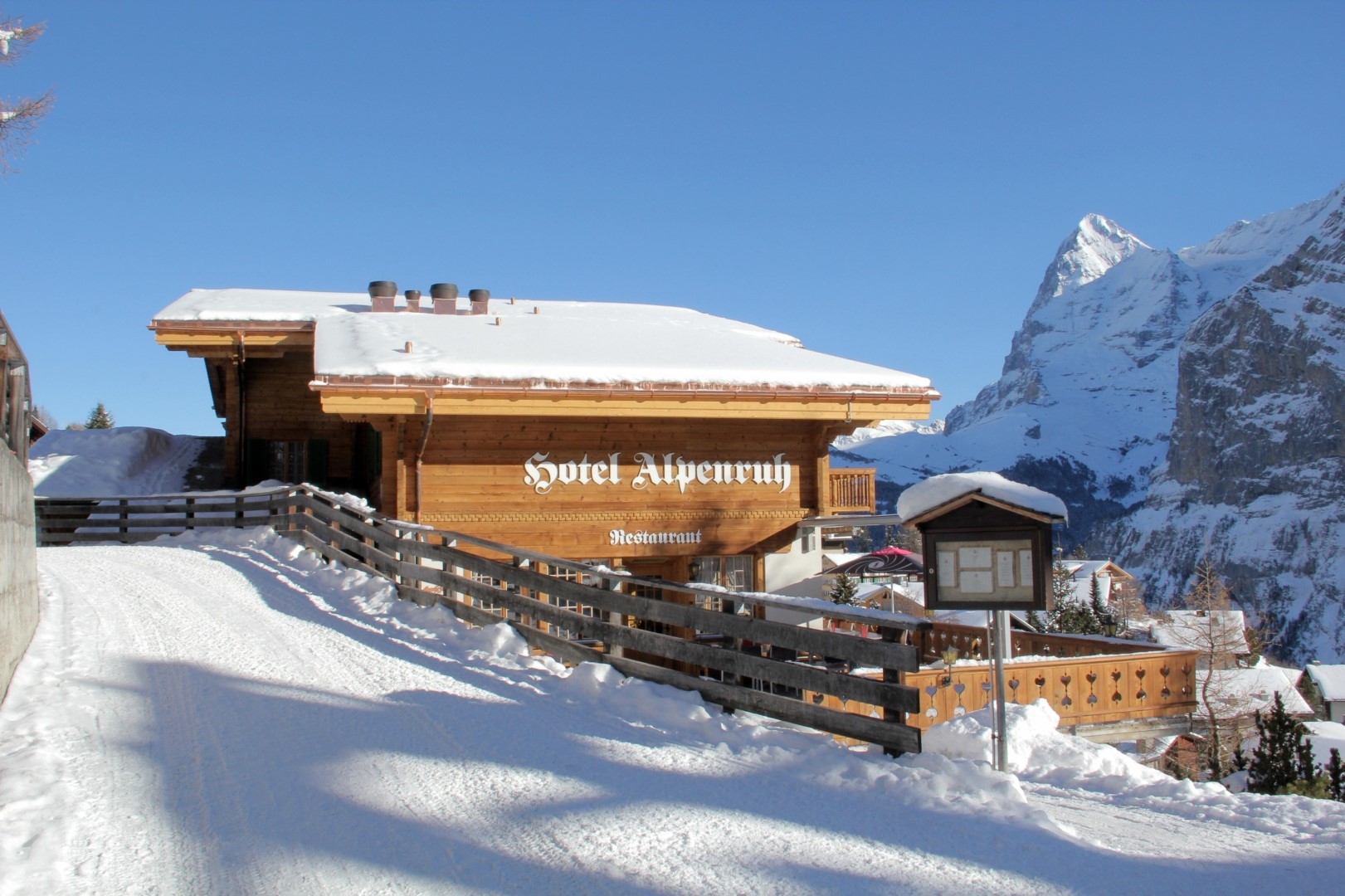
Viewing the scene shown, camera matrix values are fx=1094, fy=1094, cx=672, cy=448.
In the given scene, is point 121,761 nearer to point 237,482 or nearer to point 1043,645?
point 1043,645

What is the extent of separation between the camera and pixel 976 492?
24.7ft

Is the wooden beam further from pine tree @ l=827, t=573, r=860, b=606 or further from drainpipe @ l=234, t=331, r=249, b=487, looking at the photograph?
pine tree @ l=827, t=573, r=860, b=606

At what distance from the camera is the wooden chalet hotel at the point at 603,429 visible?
15453mm

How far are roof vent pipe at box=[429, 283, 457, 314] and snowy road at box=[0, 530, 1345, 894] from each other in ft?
47.7

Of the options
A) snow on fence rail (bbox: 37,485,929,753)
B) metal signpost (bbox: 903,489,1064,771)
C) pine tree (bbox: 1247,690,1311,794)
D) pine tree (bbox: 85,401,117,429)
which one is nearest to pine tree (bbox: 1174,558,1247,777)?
pine tree (bbox: 1247,690,1311,794)

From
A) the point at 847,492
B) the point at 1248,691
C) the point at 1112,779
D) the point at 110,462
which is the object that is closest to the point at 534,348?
the point at 847,492

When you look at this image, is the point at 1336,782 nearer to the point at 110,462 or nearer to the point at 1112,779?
the point at 1112,779

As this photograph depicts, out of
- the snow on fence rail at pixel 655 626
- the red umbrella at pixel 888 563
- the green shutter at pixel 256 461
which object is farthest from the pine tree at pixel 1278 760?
the red umbrella at pixel 888 563

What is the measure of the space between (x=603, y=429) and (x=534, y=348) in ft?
6.49

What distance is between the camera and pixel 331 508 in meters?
14.9

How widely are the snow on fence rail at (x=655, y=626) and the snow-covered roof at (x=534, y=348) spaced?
2427 mm

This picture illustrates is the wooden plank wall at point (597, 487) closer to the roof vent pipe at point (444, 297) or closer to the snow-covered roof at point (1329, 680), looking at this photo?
the roof vent pipe at point (444, 297)

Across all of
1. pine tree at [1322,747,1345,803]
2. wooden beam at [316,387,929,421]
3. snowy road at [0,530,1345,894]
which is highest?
wooden beam at [316,387,929,421]

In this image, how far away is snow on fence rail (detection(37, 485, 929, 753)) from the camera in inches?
270
